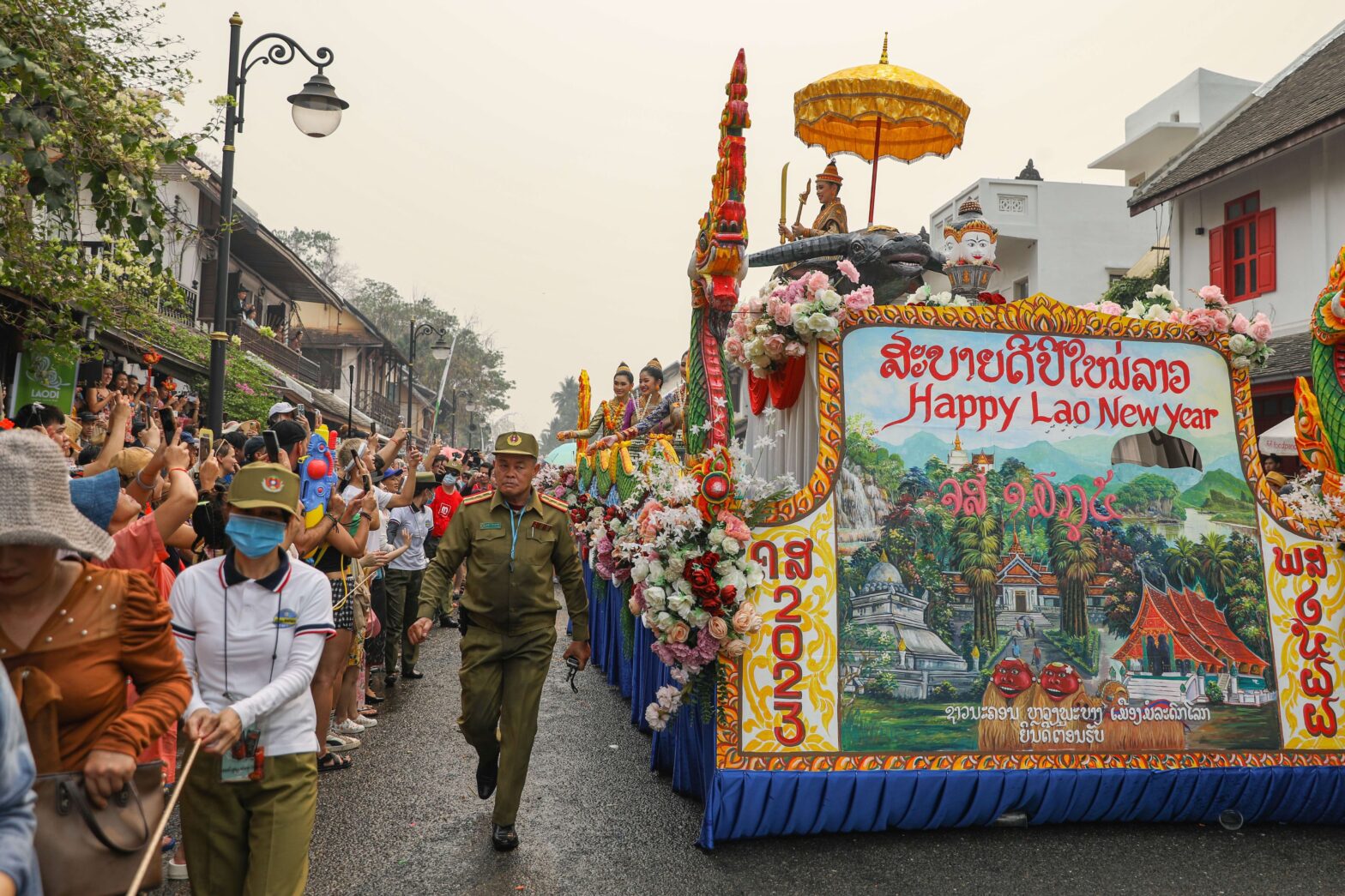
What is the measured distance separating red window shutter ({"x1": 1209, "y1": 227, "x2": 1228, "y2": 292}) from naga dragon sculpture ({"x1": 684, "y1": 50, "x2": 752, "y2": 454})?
15.5m

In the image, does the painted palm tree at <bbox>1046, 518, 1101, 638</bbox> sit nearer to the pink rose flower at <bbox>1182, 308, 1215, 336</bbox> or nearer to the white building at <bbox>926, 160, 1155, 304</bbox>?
the pink rose flower at <bbox>1182, 308, 1215, 336</bbox>

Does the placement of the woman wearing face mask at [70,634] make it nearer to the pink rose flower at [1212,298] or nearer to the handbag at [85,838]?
the handbag at [85,838]

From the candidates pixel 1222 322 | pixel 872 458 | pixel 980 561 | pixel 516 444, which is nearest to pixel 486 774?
pixel 516 444

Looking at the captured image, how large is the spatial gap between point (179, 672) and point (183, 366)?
1640cm

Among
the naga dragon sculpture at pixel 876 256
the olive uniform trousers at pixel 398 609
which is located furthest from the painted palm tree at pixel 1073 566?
the olive uniform trousers at pixel 398 609

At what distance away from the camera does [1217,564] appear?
18.7 feet

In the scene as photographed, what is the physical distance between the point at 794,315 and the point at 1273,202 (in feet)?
49.8

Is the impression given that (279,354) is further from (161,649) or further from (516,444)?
(161,649)

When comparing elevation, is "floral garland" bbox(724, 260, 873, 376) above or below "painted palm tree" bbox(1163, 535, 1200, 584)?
above

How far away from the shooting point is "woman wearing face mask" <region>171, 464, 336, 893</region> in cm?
313

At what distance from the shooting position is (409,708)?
8.02 m

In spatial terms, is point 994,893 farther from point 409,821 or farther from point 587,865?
point 409,821

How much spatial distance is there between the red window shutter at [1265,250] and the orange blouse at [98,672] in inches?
730

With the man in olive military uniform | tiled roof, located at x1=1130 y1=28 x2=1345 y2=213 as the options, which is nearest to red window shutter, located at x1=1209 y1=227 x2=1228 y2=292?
tiled roof, located at x1=1130 y1=28 x2=1345 y2=213
